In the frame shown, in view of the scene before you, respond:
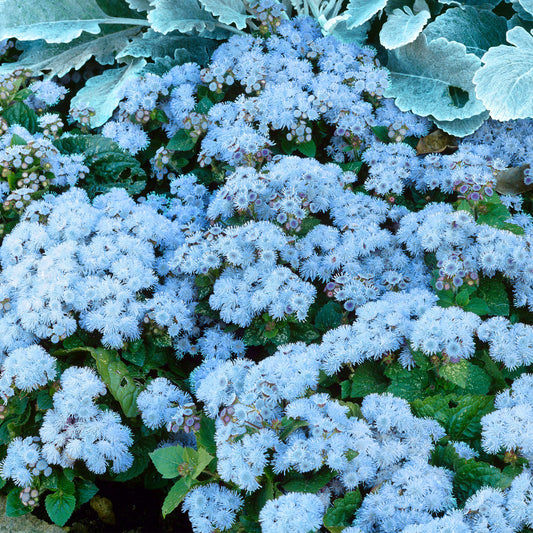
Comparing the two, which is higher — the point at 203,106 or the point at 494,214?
the point at 203,106

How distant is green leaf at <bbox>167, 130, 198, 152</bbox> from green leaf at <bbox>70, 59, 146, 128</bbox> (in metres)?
0.42

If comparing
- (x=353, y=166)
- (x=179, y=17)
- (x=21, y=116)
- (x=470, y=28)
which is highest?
(x=179, y=17)

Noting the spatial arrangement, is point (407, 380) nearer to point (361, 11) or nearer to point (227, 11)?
point (361, 11)

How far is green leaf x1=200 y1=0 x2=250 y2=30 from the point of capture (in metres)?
3.00

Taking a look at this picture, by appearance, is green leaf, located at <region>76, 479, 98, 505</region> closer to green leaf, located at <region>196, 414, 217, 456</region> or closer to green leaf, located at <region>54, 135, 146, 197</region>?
green leaf, located at <region>196, 414, 217, 456</region>

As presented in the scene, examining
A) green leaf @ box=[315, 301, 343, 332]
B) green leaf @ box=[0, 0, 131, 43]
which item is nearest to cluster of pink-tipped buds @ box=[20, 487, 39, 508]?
green leaf @ box=[315, 301, 343, 332]

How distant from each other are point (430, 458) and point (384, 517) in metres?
0.25

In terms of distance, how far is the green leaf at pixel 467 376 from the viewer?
1875 millimetres

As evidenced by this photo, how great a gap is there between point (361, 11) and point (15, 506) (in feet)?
8.50

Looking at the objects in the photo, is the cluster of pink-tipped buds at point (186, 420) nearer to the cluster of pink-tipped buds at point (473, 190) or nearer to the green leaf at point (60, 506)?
the green leaf at point (60, 506)

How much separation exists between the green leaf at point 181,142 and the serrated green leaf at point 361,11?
0.90 m

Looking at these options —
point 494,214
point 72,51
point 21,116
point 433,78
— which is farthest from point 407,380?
point 72,51

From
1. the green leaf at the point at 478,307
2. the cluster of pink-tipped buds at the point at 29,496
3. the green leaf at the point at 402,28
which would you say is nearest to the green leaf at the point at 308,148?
the green leaf at the point at 402,28

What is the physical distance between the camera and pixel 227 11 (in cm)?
306
